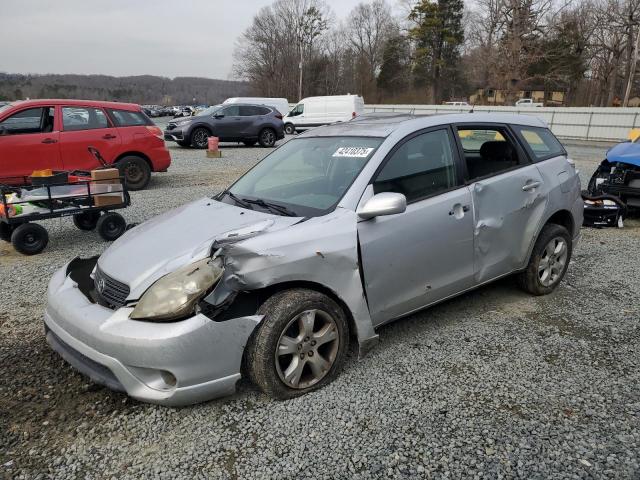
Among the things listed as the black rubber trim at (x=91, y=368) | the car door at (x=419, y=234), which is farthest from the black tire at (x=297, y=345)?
the black rubber trim at (x=91, y=368)

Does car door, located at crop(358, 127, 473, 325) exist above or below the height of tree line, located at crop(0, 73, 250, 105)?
below

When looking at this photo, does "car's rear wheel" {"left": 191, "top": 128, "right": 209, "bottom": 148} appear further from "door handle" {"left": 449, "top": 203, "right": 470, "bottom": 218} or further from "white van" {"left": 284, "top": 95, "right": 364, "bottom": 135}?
"door handle" {"left": 449, "top": 203, "right": 470, "bottom": 218}

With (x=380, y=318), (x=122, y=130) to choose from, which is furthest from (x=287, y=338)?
(x=122, y=130)

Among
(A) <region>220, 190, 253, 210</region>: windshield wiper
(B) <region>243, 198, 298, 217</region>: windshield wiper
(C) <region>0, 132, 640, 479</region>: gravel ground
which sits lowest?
(C) <region>0, 132, 640, 479</region>: gravel ground

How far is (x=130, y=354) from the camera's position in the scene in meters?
2.52

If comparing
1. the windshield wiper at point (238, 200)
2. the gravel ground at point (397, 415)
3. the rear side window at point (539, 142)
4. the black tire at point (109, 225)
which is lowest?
the gravel ground at point (397, 415)

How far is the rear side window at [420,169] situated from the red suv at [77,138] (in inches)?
282

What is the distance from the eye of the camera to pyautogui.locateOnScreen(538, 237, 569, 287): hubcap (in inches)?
174

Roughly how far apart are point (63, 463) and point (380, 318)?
1.95 meters

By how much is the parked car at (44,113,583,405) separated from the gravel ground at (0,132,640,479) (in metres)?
0.23

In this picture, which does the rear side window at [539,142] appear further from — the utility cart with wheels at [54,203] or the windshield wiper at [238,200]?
the utility cart with wheels at [54,203]

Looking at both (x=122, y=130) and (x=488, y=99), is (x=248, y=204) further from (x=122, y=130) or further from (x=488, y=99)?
(x=488, y=99)

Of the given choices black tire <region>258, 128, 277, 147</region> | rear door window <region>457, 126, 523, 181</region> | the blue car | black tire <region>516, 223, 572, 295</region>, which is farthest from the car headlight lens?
black tire <region>258, 128, 277, 147</region>

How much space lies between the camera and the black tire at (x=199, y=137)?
60.9 feet
